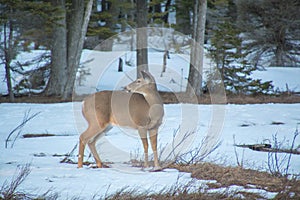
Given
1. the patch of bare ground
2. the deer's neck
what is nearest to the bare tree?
the deer's neck

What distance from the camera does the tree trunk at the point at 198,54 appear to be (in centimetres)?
1838

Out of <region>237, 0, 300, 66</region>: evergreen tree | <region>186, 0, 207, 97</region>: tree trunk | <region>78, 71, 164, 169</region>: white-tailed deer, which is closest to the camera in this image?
<region>78, 71, 164, 169</region>: white-tailed deer

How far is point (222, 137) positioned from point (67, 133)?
385 centimetres

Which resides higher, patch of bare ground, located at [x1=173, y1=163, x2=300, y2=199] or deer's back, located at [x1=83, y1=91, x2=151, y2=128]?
deer's back, located at [x1=83, y1=91, x2=151, y2=128]

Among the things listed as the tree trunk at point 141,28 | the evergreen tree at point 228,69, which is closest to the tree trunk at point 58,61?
the tree trunk at point 141,28

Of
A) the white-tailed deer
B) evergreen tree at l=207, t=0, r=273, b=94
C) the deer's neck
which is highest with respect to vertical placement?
the deer's neck

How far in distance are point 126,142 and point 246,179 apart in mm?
4321

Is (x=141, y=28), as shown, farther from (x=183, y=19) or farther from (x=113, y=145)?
(x=183, y=19)

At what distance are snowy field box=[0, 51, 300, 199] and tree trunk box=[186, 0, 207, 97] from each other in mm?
2836

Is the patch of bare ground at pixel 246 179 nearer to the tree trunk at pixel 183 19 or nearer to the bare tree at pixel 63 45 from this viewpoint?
the bare tree at pixel 63 45

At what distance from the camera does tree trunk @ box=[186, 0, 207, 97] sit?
60.3 ft

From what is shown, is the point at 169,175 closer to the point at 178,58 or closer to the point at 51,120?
the point at 51,120

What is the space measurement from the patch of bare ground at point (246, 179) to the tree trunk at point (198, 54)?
11342 mm

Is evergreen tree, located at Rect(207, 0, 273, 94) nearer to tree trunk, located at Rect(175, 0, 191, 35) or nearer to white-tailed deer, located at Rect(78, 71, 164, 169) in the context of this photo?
tree trunk, located at Rect(175, 0, 191, 35)
